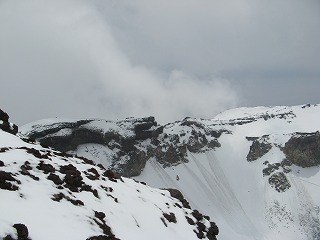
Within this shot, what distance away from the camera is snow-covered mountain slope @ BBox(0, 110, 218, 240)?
52.4 ft

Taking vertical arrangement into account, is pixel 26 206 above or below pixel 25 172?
below

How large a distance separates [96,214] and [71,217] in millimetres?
1704

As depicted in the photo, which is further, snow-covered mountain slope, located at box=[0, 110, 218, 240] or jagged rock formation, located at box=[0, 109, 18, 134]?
jagged rock formation, located at box=[0, 109, 18, 134]

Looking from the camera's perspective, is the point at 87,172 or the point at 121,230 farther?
the point at 87,172

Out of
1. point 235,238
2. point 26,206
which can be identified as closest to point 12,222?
point 26,206

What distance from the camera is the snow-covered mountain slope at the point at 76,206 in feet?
52.4

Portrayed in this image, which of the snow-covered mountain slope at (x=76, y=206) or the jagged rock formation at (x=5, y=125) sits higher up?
the jagged rock formation at (x=5, y=125)

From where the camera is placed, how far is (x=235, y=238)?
18125 centimetres

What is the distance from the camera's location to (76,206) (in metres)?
19.2

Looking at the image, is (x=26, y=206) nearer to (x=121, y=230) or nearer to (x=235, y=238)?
(x=121, y=230)

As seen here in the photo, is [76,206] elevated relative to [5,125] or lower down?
lower down

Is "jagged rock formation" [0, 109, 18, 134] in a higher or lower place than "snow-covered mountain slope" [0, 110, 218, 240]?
higher

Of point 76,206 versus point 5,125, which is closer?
point 76,206

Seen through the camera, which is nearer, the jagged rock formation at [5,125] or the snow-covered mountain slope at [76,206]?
the snow-covered mountain slope at [76,206]
